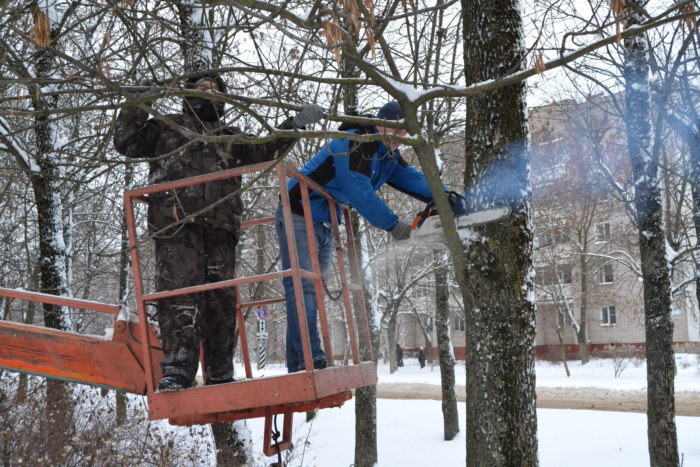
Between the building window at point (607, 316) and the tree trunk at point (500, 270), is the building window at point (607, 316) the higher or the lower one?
the lower one

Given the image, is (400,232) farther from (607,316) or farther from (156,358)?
(607,316)

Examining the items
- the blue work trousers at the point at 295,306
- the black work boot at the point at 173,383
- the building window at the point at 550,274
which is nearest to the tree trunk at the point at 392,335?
the building window at the point at 550,274

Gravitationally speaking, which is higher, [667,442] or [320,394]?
[320,394]

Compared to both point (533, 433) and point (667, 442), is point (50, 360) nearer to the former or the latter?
point (533, 433)

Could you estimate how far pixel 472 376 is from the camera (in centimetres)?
377

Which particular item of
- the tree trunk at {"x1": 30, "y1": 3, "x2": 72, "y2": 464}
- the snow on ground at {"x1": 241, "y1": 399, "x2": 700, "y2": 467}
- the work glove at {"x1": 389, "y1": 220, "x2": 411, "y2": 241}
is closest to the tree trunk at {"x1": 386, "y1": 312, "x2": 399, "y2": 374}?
the snow on ground at {"x1": 241, "y1": 399, "x2": 700, "y2": 467}

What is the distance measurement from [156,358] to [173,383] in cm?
42

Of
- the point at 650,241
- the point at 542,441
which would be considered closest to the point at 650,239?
the point at 650,241

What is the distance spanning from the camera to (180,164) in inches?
160

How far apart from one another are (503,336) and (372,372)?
1222mm

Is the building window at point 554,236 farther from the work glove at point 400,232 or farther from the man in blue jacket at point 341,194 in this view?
the work glove at point 400,232

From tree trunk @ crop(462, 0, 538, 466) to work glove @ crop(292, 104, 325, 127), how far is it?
0.96 meters

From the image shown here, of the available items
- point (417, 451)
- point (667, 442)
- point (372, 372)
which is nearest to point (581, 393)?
point (417, 451)

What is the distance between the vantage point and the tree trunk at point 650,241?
26.2 ft
